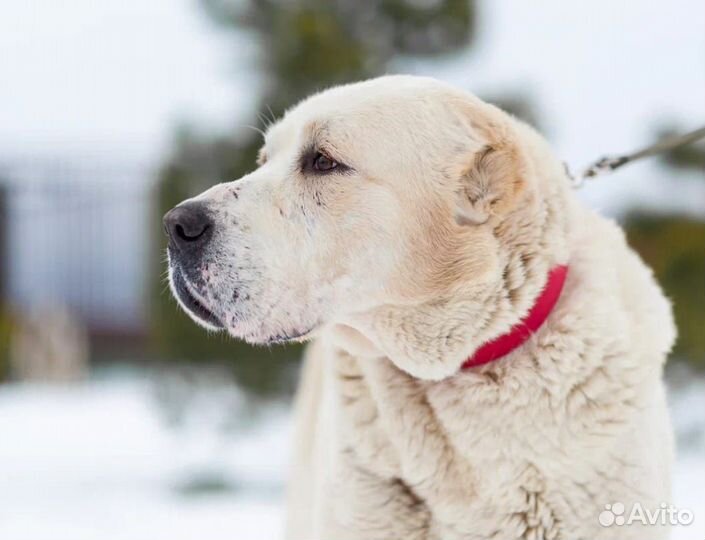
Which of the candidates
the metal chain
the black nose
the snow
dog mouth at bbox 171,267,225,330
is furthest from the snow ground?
the black nose

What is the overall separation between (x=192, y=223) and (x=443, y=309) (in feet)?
2.23

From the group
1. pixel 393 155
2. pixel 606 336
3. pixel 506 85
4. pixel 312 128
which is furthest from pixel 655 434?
pixel 506 85

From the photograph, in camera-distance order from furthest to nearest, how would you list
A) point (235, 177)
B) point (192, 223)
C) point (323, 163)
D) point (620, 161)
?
point (235, 177) < point (620, 161) < point (323, 163) < point (192, 223)

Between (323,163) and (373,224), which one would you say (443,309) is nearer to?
(373,224)

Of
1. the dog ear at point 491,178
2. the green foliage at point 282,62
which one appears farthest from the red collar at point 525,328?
the green foliage at point 282,62

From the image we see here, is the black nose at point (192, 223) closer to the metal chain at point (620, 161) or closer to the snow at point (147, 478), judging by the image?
the metal chain at point (620, 161)

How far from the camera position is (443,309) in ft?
7.79

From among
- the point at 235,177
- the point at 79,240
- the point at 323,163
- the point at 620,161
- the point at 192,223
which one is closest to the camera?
the point at 192,223

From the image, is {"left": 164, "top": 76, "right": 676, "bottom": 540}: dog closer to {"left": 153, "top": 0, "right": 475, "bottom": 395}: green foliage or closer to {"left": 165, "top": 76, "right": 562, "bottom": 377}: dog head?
{"left": 165, "top": 76, "right": 562, "bottom": 377}: dog head

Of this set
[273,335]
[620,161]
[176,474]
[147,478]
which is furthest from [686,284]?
[273,335]

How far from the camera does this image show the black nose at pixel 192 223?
89.7 inches

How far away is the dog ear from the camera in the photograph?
2338 millimetres

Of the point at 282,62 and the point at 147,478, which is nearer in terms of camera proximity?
the point at 282,62

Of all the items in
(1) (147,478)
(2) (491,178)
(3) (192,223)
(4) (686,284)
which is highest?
(4) (686,284)
